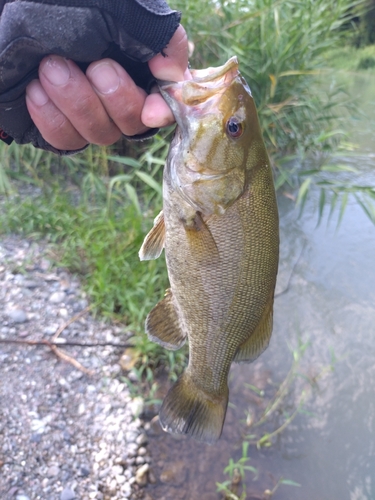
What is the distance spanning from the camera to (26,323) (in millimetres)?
2906

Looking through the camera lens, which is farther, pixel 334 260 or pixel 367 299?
pixel 334 260

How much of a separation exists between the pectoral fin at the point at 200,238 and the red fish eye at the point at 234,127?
0.32 m

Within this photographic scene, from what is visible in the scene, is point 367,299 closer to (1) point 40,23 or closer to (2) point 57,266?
(2) point 57,266

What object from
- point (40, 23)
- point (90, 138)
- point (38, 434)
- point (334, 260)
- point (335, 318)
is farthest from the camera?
point (334, 260)

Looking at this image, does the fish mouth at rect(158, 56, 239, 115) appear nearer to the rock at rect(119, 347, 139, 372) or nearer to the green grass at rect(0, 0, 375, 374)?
the green grass at rect(0, 0, 375, 374)

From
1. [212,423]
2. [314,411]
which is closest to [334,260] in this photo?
[314,411]

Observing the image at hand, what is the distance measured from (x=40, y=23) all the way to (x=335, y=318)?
3.66m

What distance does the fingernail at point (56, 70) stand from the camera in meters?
1.38

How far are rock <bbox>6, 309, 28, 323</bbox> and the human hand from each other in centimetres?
170

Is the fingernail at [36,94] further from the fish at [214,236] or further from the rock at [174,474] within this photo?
the rock at [174,474]

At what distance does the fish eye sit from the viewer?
59.7 inches

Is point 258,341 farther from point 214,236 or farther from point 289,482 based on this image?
point 289,482

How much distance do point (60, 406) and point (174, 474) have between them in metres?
0.83

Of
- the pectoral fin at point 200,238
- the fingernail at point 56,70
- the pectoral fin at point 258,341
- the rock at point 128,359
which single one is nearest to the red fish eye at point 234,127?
the pectoral fin at point 200,238
